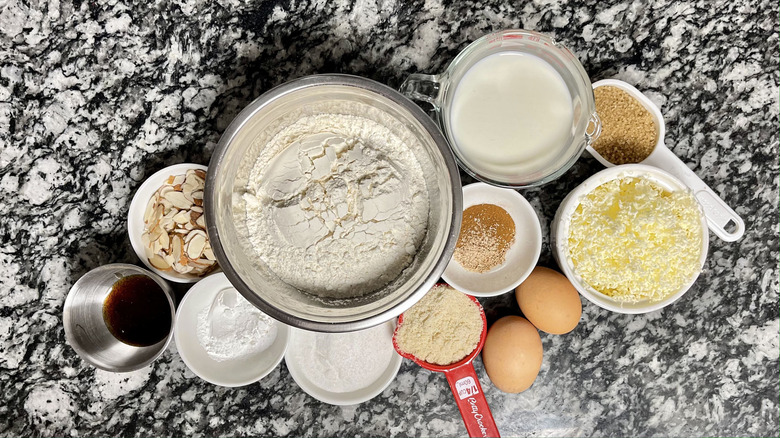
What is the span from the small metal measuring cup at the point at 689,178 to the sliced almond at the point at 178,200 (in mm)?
939


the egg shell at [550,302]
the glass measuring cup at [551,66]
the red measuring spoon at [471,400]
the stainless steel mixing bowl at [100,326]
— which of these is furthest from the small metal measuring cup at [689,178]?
the stainless steel mixing bowl at [100,326]

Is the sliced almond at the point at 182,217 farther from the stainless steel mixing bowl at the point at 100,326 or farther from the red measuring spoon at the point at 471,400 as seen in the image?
the red measuring spoon at the point at 471,400

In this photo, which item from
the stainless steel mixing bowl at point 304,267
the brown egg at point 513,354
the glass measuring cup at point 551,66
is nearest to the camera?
the stainless steel mixing bowl at point 304,267

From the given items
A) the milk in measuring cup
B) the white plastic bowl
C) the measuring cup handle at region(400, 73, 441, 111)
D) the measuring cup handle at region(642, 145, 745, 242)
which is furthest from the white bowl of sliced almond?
the measuring cup handle at region(642, 145, 745, 242)

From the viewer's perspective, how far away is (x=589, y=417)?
51.9 inches

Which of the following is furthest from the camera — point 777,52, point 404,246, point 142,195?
point 777,52

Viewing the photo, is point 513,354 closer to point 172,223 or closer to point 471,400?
point 471,400

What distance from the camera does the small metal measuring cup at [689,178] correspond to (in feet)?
3.90

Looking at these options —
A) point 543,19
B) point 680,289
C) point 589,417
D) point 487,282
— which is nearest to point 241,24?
point 543,19

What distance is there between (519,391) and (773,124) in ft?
3.06

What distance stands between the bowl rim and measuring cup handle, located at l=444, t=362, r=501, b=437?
2.24 ft

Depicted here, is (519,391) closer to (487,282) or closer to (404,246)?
(487,282)

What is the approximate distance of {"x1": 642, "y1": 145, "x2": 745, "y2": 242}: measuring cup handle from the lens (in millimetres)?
1201

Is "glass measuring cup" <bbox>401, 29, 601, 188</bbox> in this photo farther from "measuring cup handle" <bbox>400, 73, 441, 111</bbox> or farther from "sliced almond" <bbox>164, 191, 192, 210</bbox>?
"sliced almond" <bbox>164, 191, 192, 210</bbox>
